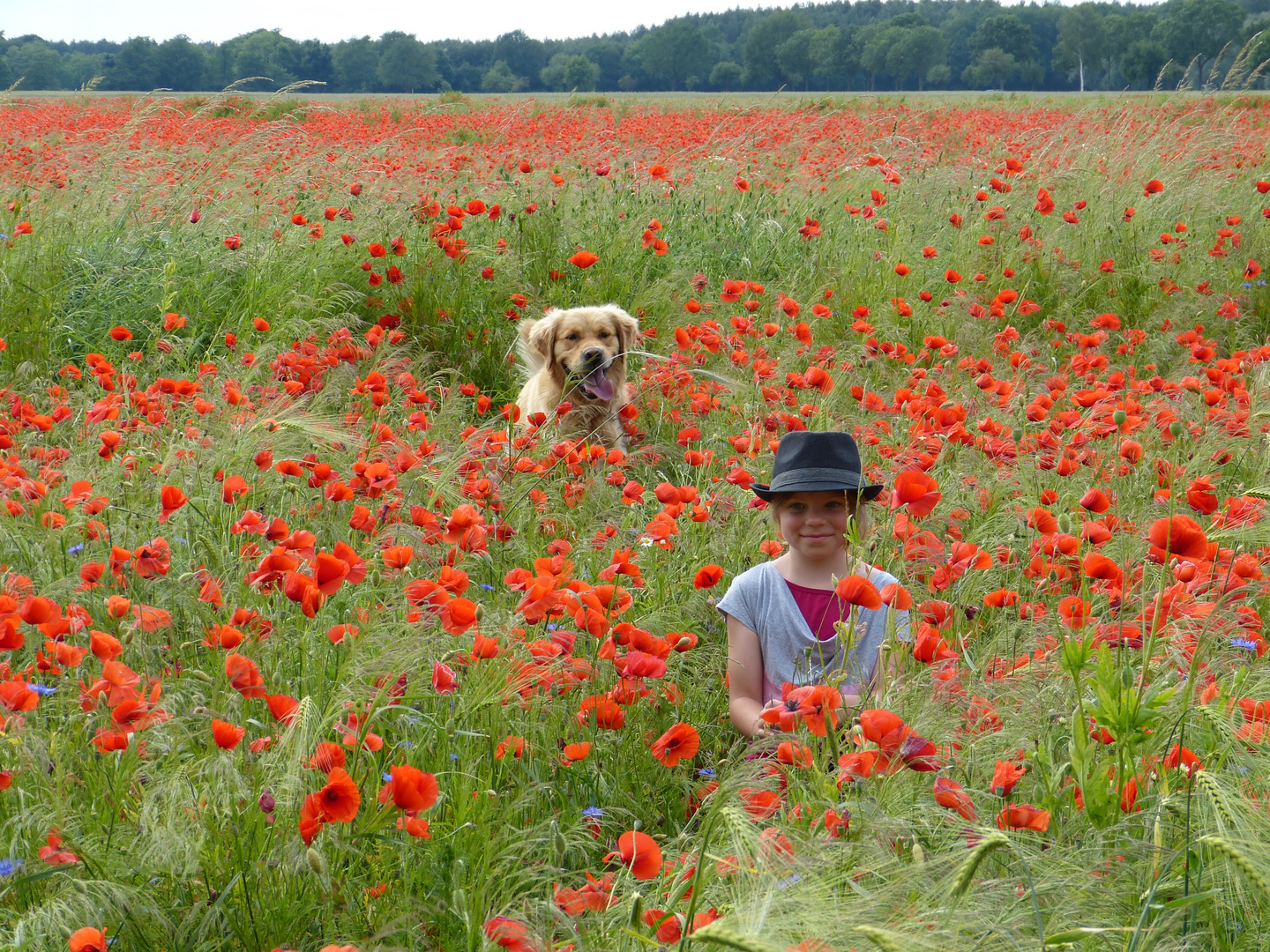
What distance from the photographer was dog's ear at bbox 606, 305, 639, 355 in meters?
5.53

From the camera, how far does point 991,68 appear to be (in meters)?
70.2

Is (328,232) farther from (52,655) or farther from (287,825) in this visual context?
(287,825)

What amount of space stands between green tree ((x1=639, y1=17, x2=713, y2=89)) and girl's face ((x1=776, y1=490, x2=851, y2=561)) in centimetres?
8154

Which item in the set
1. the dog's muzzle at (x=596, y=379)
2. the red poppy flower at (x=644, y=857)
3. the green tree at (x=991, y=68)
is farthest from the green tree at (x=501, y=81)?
the red poppy flower at (x=644, y=857)

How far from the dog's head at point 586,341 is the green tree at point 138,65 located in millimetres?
52589

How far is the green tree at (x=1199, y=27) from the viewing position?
38062 millimetres

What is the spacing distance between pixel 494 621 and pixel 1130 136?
1013 cm

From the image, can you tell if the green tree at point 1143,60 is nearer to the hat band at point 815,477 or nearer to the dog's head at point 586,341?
the dog's head at point 586,341

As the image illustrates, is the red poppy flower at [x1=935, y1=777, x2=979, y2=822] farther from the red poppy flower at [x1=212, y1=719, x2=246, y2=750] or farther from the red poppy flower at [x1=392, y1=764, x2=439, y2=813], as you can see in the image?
the red poppy flower at [x1=212, y1=719, x2=246, y2=750]

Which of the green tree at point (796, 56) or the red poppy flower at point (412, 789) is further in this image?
the green tree at point (796, 56)

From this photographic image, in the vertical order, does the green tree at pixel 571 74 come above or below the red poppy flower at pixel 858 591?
above

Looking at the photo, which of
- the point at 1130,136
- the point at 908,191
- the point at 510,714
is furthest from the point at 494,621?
the point at 1130,136

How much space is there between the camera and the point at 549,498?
3764 mm

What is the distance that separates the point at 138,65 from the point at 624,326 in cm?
5436
